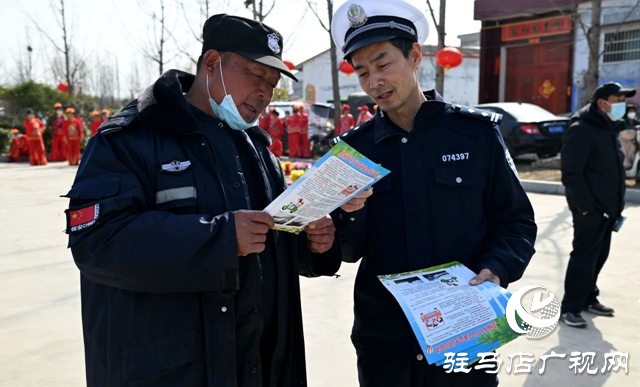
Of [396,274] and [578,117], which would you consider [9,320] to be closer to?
[396,274]

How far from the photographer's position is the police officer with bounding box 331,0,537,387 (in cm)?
211

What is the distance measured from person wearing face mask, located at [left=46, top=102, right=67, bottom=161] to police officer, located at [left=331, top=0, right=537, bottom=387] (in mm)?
18572

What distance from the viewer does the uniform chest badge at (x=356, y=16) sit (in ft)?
7.07

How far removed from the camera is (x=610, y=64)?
17.3 meters

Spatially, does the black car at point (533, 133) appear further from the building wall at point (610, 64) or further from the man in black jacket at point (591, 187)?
the man in black jacket at point (591, 187)

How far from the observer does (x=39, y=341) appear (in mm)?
4082

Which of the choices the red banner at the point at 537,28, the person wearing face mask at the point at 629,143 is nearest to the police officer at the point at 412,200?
the person wearing face mask at the point at 629,143

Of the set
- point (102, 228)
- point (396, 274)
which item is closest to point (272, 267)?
point (396, 274)

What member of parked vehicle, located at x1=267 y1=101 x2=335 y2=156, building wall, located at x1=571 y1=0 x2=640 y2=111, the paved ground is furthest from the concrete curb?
parked vehicle, located at x1=267 y1=101 x2=335 y2=156

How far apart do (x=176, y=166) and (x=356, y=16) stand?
90 cm

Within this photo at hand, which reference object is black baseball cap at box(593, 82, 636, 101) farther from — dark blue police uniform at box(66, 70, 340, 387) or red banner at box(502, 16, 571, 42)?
red banner at box(502, 16, 571, 42)

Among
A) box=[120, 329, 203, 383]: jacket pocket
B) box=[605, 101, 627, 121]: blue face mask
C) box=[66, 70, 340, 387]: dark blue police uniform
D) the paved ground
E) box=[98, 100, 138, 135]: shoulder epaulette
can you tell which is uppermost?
box=[605, 101, 627, 121]: blue face mask

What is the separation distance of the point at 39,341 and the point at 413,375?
3063mm

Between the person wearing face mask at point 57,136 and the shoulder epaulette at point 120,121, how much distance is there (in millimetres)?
18528
